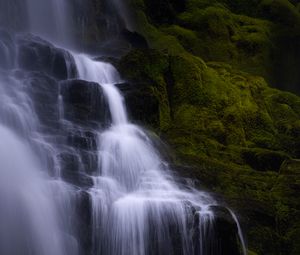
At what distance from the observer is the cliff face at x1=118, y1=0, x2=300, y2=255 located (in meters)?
13.9

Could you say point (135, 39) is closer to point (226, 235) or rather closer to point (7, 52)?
point (7, 52)

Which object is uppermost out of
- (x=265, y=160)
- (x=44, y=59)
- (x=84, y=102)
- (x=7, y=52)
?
(x=7, y=52)

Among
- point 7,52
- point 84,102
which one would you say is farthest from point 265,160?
point 7,52

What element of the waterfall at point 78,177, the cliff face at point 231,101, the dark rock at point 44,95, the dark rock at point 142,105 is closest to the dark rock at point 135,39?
the cliff face at point 231,101

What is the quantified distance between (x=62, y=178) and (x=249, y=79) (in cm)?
1166

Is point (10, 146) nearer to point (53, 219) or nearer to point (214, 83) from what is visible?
point (53, 219)

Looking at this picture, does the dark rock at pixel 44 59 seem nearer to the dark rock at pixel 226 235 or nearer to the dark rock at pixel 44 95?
the dark rock at pixel 44 95

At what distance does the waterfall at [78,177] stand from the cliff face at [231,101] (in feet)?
3.47

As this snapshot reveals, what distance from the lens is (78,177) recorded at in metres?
12.0

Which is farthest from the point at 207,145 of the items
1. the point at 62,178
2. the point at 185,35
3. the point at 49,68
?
the point at 185,35

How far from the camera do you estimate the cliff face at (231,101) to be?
1394 cm

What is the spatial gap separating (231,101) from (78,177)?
8968 mm

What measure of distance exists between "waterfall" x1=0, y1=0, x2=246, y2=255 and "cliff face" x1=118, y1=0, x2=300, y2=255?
106 centimetres

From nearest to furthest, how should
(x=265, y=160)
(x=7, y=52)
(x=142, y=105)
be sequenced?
(x=7, y=52)
(x=265, y=160)
(x=142, y=105)
